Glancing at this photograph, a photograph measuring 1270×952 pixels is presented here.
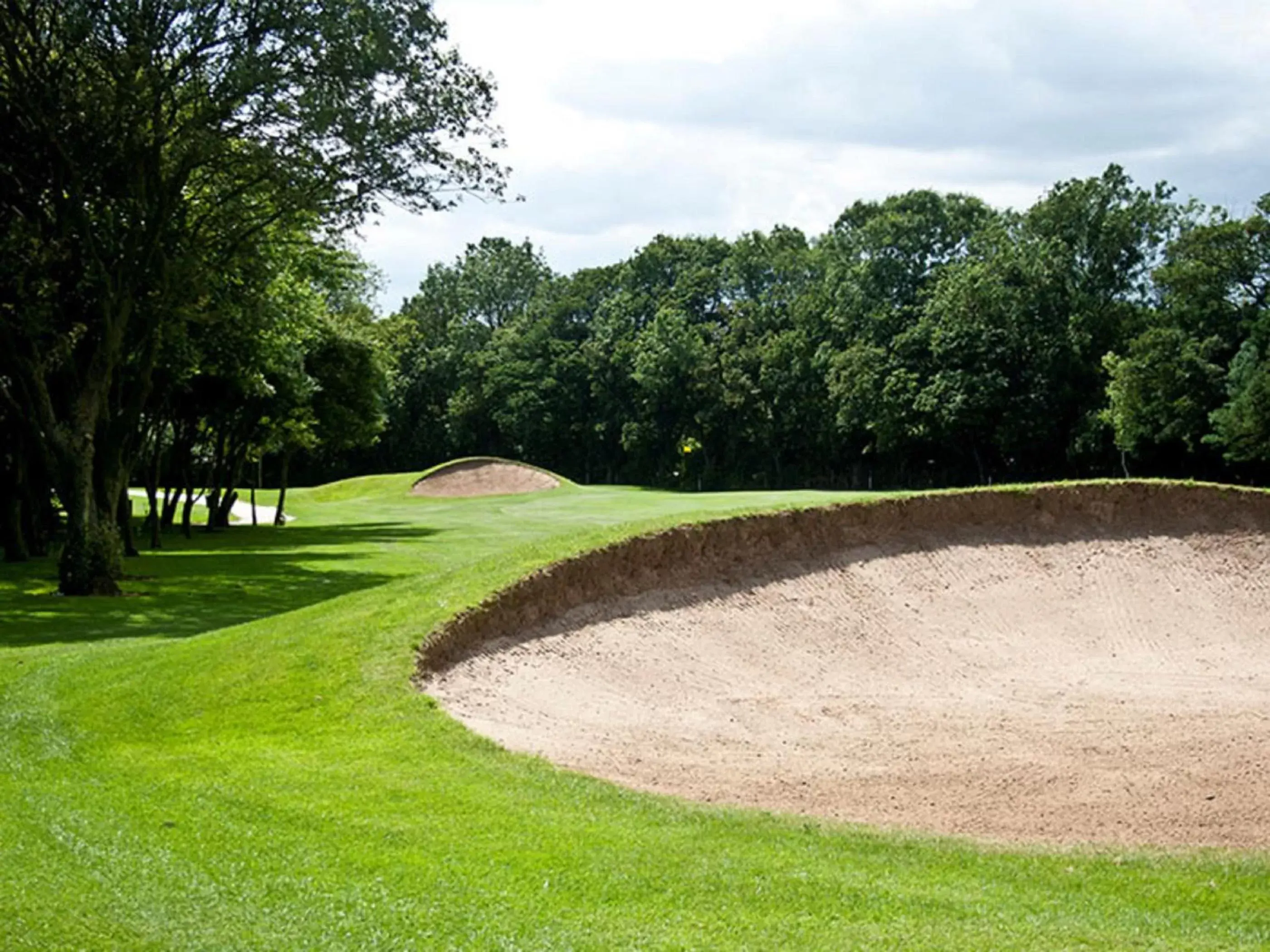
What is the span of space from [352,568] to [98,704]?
17.4 m

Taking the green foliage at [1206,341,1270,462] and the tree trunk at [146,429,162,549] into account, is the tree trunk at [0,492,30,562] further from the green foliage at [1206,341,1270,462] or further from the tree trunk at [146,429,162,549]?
the green foliage at [1206,341,1270,462]

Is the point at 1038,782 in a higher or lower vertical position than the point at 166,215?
lower

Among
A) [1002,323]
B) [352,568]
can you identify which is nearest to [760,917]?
[352,568]

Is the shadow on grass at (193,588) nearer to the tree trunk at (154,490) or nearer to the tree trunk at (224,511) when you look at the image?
the tree trunk at (154,490)

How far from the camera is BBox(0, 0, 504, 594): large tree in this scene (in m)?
23.6

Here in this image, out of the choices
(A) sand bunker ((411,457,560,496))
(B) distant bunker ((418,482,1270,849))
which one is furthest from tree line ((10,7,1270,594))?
(B) distant bunker ((418,482,1270,849))

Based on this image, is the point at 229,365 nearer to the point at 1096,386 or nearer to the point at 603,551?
the point at 603,551

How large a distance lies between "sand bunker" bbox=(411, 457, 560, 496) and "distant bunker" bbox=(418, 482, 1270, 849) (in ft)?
160

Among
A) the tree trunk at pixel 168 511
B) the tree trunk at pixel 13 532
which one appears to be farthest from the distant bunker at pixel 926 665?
the tree trunk at pixel 168 511

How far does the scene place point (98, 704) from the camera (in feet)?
40.8

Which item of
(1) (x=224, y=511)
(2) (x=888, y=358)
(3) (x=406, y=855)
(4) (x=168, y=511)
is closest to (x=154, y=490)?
(4) (x=168, y=511)

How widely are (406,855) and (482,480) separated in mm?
64961

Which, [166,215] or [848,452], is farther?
[848,452]

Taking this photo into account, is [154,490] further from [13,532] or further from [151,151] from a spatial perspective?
[151,151]
